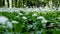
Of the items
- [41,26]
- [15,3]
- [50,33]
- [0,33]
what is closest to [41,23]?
[41,26]

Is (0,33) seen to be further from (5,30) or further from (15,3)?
(15,3)

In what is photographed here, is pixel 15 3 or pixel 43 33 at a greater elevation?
pixel 43 33

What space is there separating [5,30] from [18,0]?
24.0 meters

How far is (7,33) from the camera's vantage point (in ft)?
5.18

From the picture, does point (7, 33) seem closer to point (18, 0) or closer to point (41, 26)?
point (41, 26)

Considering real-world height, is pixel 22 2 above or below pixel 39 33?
below

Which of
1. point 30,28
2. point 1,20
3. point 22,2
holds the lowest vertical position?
point 22,2

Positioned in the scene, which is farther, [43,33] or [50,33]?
[50,33]

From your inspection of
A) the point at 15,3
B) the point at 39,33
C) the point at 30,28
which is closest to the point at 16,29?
the point at 39,33

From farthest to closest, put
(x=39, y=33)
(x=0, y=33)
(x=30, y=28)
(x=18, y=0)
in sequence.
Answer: (x=18, y=0), (x=30, y=28), (x=39, y=33), (x=0, y=33)

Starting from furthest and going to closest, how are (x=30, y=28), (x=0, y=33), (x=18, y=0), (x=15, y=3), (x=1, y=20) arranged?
(x=18, y=0) < (x=15, y=3) < (x=30, y=28) < (x=0, y=33) < (x=1, y=20)

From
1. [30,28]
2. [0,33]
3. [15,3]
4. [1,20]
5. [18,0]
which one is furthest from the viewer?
[18,0]

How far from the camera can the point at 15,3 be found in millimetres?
23891

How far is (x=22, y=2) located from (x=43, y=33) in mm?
25595
